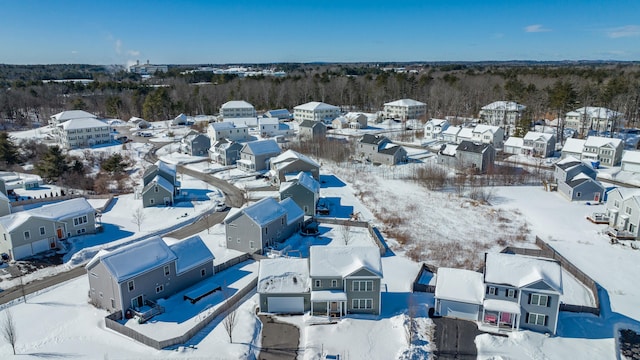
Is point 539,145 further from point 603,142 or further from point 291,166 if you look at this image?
point 291,166

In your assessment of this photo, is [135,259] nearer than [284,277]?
Yes

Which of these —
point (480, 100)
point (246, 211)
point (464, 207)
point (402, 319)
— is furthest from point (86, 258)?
point (480, 100)

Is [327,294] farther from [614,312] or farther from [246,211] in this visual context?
[614,312]

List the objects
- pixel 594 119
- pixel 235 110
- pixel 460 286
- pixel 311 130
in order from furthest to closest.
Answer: pixel 235 110, pixel 311 130, pixel 594 119, pixel 460 286

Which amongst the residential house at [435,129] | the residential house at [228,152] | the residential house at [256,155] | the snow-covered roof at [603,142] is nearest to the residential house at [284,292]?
the residential house at [256,155]

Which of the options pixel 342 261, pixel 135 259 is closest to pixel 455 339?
pixel 342 261

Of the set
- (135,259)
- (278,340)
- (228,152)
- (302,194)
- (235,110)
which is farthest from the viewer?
(235,110)

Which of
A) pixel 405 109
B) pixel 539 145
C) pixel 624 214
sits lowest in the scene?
pixel 624 214

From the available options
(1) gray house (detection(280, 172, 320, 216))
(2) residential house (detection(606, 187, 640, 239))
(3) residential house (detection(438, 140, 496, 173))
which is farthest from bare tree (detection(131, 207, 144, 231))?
(2) residential house (detection(606, 187, 640, 239))
